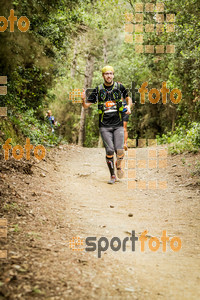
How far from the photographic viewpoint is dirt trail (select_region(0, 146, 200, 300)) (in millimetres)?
2719

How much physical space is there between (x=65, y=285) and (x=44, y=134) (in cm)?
1030

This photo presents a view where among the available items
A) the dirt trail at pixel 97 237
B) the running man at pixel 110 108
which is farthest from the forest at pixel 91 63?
the dirt trail at pixel 97 237

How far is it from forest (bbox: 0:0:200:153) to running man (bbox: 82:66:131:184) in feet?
6.21

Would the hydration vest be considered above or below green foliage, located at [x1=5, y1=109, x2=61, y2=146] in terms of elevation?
above

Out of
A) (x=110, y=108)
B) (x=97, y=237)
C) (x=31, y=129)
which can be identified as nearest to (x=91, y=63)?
(x=31, y=129)

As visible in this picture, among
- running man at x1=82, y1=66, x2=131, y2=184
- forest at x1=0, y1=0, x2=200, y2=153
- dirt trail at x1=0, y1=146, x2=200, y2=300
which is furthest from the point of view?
forest at x1=0, y1=0, x2=200, y2=153

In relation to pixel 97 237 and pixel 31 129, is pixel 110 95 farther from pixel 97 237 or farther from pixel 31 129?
pixel 31 129

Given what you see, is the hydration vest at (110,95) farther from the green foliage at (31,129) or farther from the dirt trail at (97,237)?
the green foliage at (31,129)

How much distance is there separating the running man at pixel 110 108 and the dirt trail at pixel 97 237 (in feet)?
3.59

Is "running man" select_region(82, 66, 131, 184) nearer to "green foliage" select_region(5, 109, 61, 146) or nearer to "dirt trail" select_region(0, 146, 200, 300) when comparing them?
"dirt trail" select_region(0, 146, 200, 300)

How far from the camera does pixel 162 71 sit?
21531 millimetres

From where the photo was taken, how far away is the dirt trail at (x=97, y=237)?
8.92 feet

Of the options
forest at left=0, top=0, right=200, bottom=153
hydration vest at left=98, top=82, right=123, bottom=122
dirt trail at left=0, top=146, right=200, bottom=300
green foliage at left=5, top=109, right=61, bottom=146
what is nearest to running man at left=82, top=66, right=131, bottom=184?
hydration vest at left=98, top=82, right=123, bottom=122

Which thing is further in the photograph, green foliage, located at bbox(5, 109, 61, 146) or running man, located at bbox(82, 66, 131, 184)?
green foliage, located at bbox(5, 109, 61, 146)
